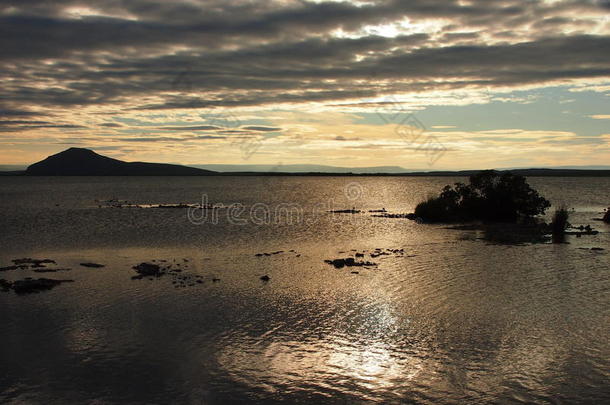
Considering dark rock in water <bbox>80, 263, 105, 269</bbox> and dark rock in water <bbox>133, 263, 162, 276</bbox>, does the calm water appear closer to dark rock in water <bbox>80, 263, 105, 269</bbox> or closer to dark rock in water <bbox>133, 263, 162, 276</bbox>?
dark rock in water <bbox>80, 263, 105, 269</bbox>

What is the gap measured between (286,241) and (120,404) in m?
35.2

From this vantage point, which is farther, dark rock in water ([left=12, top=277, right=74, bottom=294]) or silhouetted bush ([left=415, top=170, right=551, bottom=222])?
silhouetted bush ([left=415, top=170, right=551, bottom=222])

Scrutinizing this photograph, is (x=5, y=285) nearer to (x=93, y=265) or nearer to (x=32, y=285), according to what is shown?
(x=32, y=285)

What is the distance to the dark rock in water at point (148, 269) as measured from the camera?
32.9m

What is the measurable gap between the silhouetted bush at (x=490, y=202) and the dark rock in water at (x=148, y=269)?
147 ft

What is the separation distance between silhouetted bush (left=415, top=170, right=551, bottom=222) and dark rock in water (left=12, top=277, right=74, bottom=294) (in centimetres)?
5138

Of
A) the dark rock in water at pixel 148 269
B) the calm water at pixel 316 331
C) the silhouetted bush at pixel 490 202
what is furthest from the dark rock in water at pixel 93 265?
the silhouetted bush at pixel 490 202

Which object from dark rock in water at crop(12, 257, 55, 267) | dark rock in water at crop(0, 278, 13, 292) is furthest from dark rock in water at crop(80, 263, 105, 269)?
dark rock in water at crop(0, 278, 13, 292)

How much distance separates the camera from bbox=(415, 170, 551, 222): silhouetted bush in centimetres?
6744

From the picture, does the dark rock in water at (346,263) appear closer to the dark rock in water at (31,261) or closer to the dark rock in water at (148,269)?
the dark rock in water at (148,269)

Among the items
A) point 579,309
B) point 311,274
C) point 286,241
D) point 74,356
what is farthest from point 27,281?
point 579,309

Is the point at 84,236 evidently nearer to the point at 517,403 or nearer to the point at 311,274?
the point at 311,274

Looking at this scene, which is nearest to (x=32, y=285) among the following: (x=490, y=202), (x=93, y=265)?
(x=93, y=265)

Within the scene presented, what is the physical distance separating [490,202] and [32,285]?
2267 inches
